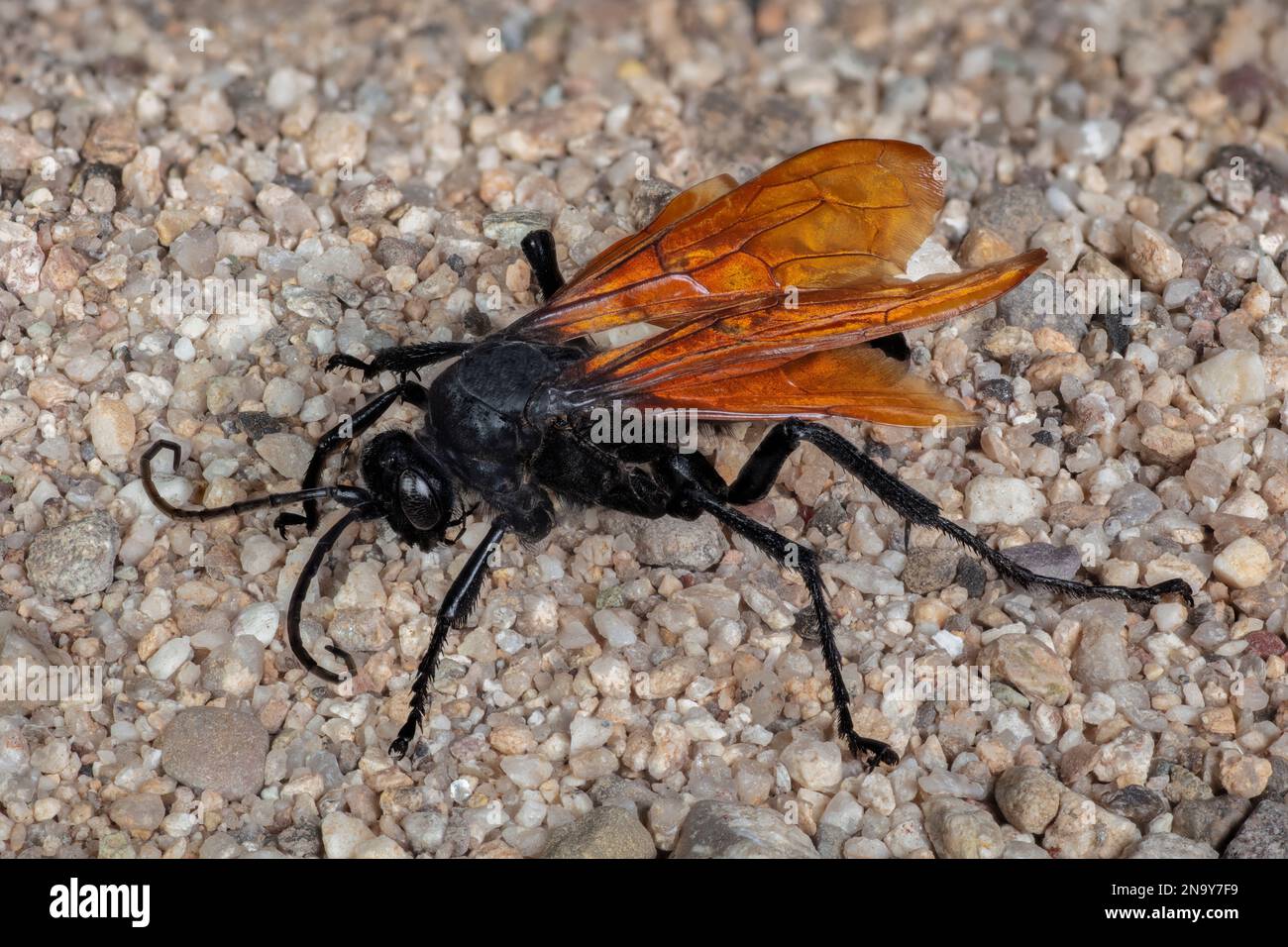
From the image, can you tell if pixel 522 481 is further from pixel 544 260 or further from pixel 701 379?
pixel 544 260

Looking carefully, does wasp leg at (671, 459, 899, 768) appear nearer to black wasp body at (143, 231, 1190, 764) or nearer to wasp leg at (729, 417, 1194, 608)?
black wasp body at (143, 231, 1190, 764)

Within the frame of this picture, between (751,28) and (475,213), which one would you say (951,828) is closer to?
(475,213)

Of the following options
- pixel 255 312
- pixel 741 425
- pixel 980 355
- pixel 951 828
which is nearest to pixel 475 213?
pixel 255 312

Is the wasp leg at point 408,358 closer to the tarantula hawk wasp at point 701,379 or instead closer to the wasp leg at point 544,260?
the tarantula hawk wasp at point 701,379

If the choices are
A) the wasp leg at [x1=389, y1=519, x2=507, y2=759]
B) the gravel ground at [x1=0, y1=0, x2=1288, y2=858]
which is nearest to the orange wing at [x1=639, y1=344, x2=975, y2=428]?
the gravel ground at [x1=0, y1=0, x2=1288, y2=858]

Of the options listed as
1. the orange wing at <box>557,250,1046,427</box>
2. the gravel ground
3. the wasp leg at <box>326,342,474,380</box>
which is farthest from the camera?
the wasp leg at <box>326,342,474,380</box>
